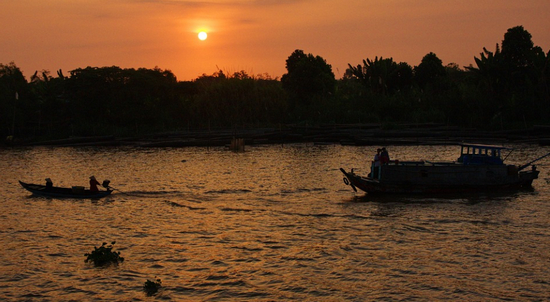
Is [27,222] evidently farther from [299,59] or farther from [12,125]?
[299,59]

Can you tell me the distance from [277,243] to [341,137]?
139 feet

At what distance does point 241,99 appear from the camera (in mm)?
75750

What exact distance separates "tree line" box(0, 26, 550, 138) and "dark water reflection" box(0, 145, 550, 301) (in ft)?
119

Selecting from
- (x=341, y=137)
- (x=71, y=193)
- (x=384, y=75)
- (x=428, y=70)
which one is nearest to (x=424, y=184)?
(x=71, y=193)

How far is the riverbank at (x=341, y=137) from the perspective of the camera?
51469mm

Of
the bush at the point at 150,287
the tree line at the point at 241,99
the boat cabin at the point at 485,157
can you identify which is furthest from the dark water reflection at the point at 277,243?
the tree line at the point at 241,99

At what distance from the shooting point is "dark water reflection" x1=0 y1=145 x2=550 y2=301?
536 inches

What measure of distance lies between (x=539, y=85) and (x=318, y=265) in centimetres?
5210

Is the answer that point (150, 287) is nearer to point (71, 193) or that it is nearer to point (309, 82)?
point (71, 193)

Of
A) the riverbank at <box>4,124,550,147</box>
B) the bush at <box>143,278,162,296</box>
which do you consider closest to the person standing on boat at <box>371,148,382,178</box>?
the bush at <box>143,278,162,296</box>

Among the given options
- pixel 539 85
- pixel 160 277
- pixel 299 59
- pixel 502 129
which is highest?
pixel 299 59

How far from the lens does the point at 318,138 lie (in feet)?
196

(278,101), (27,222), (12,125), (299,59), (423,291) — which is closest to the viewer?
(423,291)

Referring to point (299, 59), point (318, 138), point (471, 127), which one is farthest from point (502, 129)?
point (299, 59)
